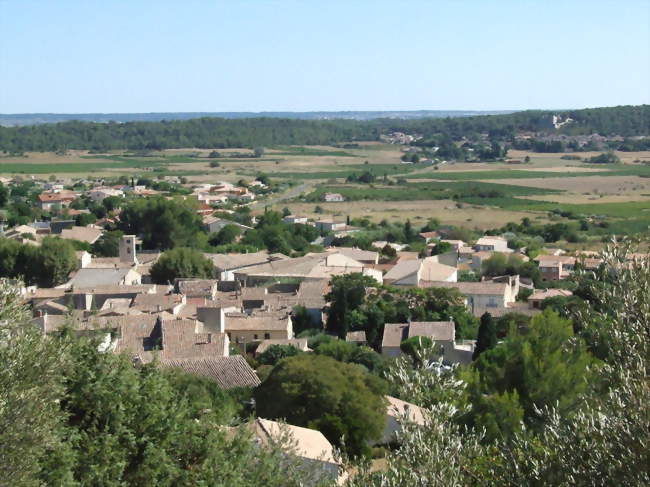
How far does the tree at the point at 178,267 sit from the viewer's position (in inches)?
1300

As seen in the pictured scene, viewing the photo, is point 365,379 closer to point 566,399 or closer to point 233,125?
point 566,399

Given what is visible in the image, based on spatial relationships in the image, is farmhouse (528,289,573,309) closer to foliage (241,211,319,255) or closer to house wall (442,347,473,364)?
house wall (442,347,473,364)

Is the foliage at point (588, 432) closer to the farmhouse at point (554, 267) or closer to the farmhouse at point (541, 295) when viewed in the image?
the farmhouse at point (541, 295)

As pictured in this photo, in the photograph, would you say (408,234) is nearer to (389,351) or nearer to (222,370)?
(389,351)

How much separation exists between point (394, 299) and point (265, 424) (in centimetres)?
1429

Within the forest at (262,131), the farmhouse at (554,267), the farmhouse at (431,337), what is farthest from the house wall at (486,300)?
the forest at (262,131)

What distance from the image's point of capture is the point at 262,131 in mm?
154375

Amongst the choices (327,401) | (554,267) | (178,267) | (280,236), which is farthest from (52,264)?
(327,401)

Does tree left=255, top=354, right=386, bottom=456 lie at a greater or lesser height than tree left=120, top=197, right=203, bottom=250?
greater

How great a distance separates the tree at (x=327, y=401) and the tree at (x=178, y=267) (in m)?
16.3

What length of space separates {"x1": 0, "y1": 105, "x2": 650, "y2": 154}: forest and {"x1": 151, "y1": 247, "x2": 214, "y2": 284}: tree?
3838 inches

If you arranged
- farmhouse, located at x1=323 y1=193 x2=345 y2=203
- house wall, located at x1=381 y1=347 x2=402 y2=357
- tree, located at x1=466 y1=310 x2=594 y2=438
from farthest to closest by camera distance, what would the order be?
farmhouse, located at x1=323 y1=193 x2=345 y2=203
house wall, located at x1=381 y1=347 x2=402 y2=357
tree, located at x1=466 y1=310 x2=594 y2=438

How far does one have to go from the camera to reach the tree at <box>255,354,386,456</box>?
15.9 meters

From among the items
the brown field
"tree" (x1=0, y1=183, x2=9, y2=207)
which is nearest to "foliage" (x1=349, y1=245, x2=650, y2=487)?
the brown field
